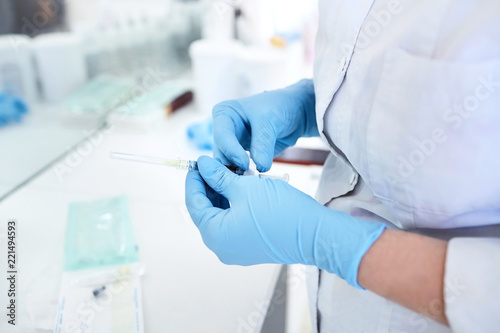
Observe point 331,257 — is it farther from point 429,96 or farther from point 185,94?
point 185,94

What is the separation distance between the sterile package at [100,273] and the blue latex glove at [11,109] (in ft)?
1.29

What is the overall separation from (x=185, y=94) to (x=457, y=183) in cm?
131

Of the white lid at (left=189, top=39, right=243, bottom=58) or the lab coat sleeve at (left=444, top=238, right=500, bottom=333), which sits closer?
the lab coat sleeve at (left=444, top=238, right=500, bottom=333)

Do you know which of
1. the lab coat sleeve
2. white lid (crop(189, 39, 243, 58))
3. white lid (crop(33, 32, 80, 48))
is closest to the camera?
the lab coat sleeve

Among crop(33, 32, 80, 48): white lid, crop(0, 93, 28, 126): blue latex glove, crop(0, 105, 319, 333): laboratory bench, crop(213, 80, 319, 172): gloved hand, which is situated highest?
crop(33, 32, 80, 48): white lid

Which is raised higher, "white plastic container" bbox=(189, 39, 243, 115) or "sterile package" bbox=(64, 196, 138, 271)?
"white plastic container" bbox=(189, 39, 243, 115)

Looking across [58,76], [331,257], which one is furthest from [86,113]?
[331,257]

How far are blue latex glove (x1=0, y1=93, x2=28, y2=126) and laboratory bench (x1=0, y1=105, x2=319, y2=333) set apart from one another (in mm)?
179

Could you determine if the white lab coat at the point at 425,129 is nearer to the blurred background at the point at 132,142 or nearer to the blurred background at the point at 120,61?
the blurred background at the point at 132,142

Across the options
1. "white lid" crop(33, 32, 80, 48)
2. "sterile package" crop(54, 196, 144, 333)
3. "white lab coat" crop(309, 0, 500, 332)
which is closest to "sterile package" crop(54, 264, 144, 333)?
"sterile package" crop(54, 196, 144, 333)

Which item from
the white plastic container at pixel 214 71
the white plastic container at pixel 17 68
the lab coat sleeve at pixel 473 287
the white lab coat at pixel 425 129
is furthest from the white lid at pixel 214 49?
the lab coat sleeve at pixel 473 287

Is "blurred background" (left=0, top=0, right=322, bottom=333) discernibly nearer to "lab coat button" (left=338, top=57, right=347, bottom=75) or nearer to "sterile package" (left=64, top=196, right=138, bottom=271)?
"sterile package" (left=64, top=196, right=138, bottom=271)

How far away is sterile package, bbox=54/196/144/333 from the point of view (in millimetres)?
718

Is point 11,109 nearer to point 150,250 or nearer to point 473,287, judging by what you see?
point 150,250
